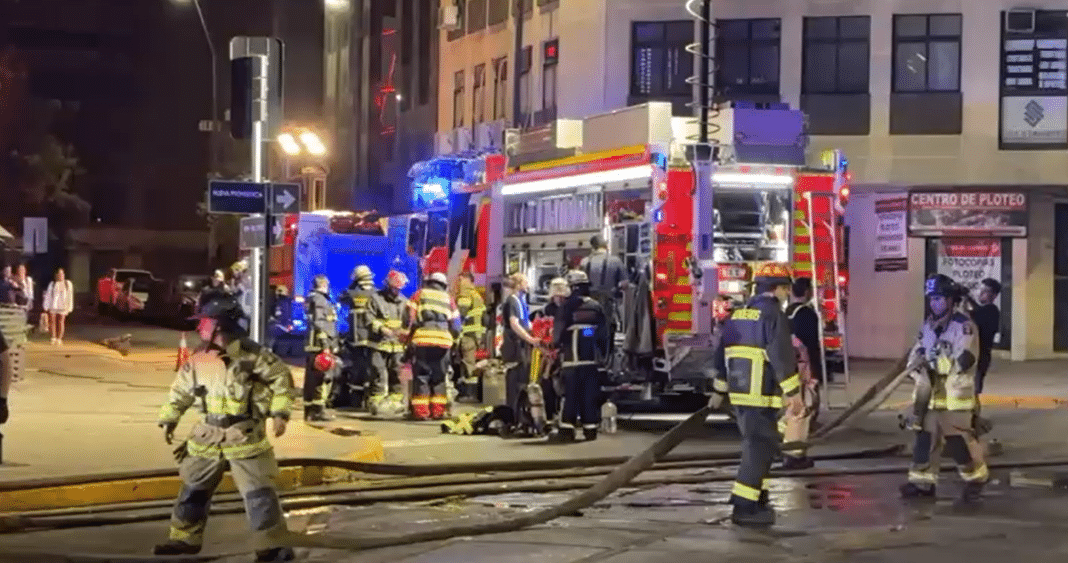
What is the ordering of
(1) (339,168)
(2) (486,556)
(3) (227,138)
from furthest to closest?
(3) (227,138) → (1) (339,168) → (2) (486,556)

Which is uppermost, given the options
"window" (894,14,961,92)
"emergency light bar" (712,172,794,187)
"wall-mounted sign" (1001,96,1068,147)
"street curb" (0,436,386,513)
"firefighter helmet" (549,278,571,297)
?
"window" (894,14,961,92)

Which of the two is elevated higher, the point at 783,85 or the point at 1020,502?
the point at 783,85

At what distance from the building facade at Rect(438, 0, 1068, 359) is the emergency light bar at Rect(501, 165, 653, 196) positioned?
12417 mm

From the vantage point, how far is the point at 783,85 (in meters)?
31.5

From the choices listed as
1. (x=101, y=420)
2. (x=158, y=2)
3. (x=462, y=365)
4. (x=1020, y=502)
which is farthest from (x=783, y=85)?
(x=158, y=2)

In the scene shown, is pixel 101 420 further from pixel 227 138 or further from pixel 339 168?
pixel 227 138

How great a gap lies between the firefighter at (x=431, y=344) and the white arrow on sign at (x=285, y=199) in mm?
3272

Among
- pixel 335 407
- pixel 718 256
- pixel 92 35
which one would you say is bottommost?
pixel 335 407

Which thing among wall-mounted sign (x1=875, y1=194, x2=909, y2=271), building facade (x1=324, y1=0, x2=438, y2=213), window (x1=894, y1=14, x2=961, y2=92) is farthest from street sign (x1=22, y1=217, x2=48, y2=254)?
window (x1=894, y1=14, x2=961, y2=92)

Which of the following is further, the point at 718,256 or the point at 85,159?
the point at 85,159

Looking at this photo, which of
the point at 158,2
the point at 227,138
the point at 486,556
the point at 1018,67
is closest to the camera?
the point at 486,556

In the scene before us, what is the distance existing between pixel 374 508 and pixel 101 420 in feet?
20.6

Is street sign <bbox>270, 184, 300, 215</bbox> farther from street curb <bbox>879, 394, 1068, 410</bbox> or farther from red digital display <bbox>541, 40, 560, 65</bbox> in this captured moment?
red digital display <bbox>541, 40, 560, 65</bbox>

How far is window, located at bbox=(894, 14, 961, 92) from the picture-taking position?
30.5 m
